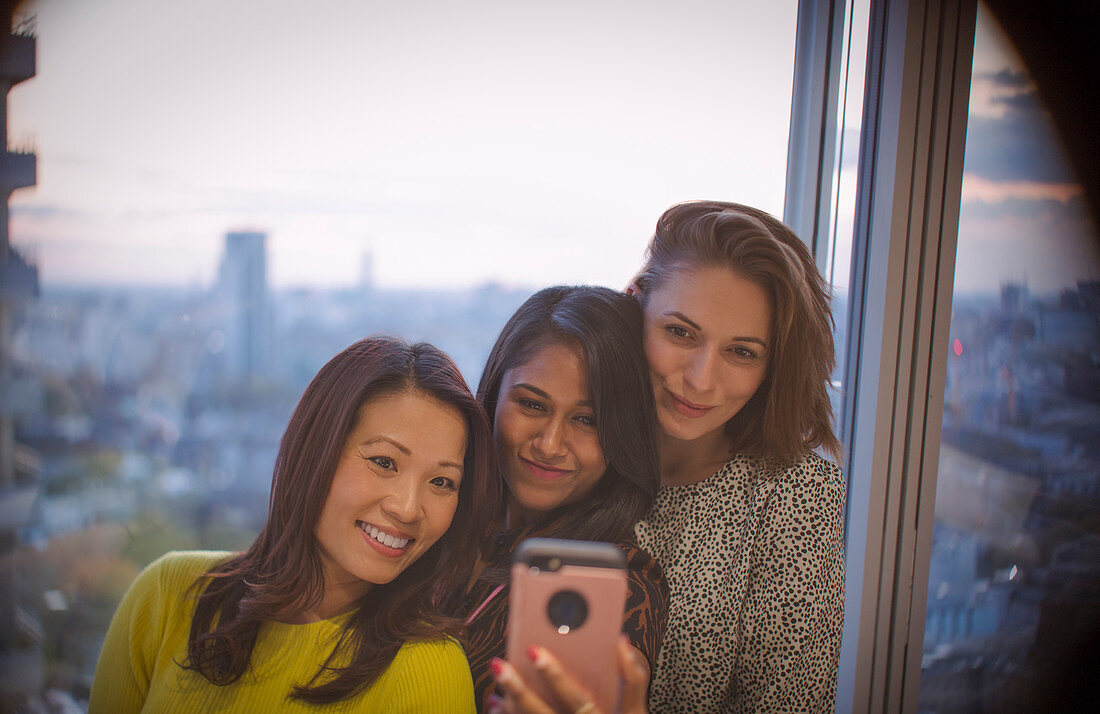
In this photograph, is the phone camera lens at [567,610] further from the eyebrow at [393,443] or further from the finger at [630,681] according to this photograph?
the eyebrow at [393,443]

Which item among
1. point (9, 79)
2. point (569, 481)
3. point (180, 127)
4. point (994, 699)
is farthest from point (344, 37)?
point (994, 699)

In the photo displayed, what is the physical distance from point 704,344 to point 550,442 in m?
0.32

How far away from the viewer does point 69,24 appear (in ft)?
3.69

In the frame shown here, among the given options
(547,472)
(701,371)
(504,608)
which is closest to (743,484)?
(701,371)

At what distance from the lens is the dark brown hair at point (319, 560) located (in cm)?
99

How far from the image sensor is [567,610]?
798 mm

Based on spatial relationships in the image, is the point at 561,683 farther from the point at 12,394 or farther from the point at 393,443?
the point at 12,394

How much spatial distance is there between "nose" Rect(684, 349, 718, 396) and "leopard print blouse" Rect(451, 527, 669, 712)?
0.99 ft

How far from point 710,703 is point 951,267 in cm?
100

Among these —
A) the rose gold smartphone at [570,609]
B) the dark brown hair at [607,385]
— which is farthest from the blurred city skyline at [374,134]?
the rose gold smartphone at [570,609]

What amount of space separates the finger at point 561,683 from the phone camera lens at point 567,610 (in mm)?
36

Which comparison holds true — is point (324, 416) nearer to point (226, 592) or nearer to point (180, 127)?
point (226, 592)

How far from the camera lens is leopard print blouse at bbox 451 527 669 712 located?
1054mm

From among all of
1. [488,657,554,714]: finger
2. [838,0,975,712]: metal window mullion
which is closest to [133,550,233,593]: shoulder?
[488,657,554,714]: finger
